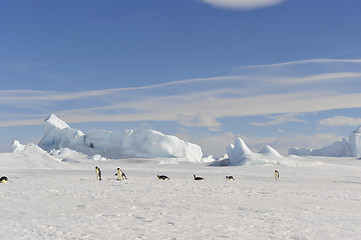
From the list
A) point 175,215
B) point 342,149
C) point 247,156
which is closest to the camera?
point 175,215

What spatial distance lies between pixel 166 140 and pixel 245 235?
49376 millimetres

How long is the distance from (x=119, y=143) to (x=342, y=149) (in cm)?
3567

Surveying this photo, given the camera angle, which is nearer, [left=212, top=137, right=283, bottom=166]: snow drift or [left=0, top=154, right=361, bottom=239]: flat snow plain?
[left=0, top=154, right=361, bottom=239]: flat snow plain

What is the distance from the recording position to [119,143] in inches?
2489

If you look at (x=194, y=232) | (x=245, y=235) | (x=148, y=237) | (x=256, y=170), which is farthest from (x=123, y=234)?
(x=256, y=170)

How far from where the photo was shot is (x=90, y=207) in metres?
11.0

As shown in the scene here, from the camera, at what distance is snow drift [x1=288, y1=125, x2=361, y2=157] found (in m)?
56.9

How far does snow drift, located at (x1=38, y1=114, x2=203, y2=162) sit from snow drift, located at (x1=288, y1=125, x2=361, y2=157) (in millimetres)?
21554

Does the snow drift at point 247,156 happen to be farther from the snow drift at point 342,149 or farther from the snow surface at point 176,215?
the snow surface at point 176,215

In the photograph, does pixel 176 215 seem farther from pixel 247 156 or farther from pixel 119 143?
pixel 119 143

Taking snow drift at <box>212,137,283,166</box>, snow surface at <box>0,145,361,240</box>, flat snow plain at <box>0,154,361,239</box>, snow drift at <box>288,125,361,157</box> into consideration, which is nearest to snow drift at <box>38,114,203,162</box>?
snow drift at <box>212,137,283,166</box>

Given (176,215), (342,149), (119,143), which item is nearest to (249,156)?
(119,143)

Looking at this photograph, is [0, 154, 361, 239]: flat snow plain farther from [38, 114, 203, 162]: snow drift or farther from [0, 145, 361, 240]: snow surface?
[38, 114, 203, 162]: snow drift

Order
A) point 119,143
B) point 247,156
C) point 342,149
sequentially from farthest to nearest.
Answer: point 342,149
point 119,143
point 247,156
